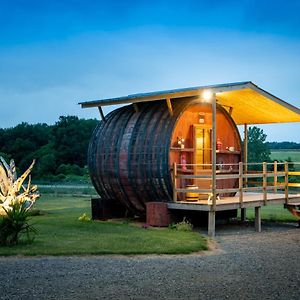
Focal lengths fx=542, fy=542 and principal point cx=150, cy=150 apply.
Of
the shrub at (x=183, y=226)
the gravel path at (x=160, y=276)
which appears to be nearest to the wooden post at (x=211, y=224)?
the shrub at (x=183, y=226)

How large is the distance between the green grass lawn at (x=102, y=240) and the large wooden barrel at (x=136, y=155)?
97 centimetres

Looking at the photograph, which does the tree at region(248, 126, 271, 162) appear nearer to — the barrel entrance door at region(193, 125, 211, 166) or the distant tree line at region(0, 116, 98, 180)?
the distant tree line at region(0, 116, 98, 180)

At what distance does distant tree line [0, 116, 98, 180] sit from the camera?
47.4 metres

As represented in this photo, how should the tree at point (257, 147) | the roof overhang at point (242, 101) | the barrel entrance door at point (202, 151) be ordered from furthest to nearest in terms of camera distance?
the tree at point (257, 147) < the barrel entrance door at point (202, 151) < the roof overhang at point (242, 101)

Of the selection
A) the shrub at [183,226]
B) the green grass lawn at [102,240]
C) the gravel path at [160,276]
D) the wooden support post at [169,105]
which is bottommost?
the gravel path at [160,276]

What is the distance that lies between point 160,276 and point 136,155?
6.45m

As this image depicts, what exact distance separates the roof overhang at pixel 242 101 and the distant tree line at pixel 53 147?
27691 mm

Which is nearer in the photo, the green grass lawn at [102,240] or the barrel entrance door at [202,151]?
the green grass lawn at [102,240]

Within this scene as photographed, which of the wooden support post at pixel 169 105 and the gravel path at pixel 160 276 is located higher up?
the wooden support post at pixel 169 105

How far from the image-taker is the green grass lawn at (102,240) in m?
10.2

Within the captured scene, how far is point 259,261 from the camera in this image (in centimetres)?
963

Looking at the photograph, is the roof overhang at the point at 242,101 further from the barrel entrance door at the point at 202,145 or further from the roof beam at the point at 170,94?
the barrel entrance door at the point at 202,145

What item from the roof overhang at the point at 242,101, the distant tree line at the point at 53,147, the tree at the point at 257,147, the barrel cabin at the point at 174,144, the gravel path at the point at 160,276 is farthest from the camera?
the distant tree line at the point at 53,147

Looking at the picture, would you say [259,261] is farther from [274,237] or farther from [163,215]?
[163,215]
